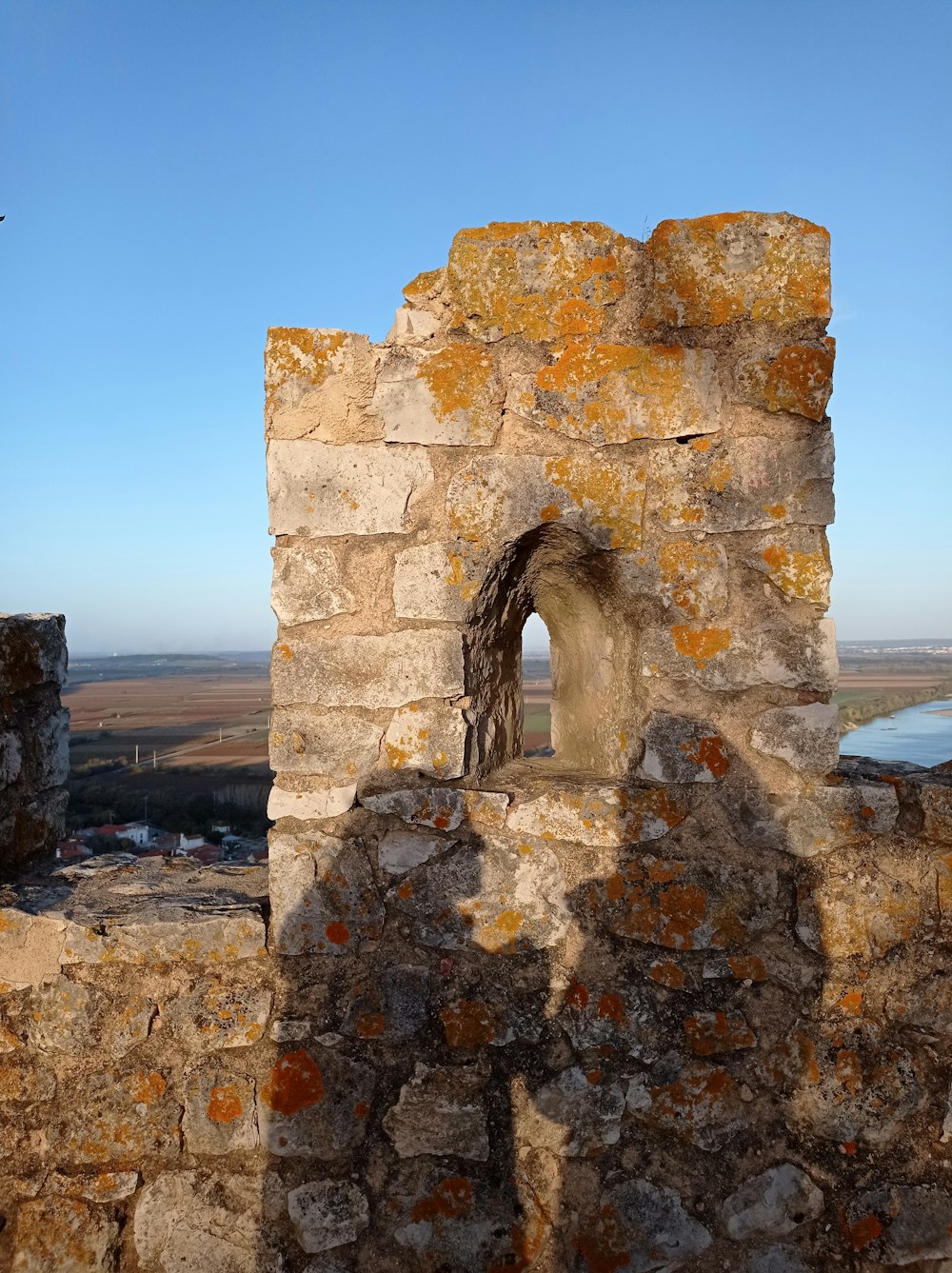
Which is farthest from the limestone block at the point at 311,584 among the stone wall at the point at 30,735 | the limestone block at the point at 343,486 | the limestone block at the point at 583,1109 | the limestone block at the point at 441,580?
the limestone block at the point at 583,1109

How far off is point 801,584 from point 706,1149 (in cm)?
157

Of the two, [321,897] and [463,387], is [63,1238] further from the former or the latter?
[463,387]

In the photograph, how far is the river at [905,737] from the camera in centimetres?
317

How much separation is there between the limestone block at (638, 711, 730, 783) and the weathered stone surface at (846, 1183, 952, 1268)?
3.91 ft

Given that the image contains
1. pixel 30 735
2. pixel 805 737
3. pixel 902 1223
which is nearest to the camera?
pixel 902 1223

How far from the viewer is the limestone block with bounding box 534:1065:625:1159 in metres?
2.00

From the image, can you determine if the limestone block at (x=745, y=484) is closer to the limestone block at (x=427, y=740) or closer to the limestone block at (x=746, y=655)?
the limestone block at (x=746, y=655)

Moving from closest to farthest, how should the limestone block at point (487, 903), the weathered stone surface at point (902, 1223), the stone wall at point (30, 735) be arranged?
the weathered stone surface at point (902, 1223)
the limestone block at point (487, 903)
the stone wall at point (30, 735)

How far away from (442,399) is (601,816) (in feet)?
4.14

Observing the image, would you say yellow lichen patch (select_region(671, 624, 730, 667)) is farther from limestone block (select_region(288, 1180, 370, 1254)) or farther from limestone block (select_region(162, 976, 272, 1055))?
limestone block (select_region(288, 1180, 370, 1254))

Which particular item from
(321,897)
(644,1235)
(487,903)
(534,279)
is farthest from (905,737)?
(321,897)

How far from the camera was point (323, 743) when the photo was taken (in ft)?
6.88

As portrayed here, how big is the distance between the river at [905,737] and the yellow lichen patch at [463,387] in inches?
68.5

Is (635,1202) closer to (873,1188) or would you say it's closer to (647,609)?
(873,1188)
